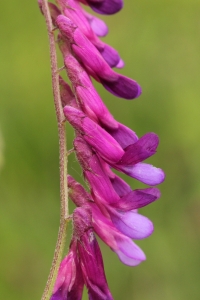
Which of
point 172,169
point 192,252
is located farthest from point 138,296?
point 172,169

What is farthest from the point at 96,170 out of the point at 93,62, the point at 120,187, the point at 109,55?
the point at 109,55

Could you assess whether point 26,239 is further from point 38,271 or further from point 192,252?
point 192,252

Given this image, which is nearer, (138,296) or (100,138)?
(100,138)

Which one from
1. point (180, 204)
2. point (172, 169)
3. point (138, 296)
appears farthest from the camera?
point (172, 169)

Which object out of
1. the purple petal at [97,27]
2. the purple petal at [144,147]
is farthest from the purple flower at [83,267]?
the purple petal at [97,27]

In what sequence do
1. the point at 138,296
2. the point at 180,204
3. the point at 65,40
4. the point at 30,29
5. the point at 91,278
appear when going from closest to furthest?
the point at 91,278, the point at 65,40, the point at 138,296, the point at 180,204, the point at 30,29

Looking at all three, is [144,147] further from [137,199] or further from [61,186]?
[61,186]

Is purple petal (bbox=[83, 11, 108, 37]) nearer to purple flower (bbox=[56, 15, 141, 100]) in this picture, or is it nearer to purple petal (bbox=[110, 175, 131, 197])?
purple flower (bbox=[56, 15, 141, 100])
